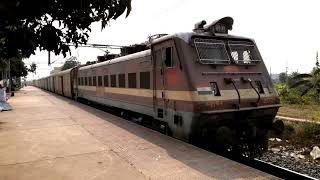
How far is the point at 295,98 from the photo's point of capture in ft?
81.8

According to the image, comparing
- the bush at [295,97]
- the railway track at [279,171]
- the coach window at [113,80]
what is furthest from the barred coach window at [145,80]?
the bush at [295,97]

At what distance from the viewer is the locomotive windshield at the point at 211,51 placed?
29.1 ft

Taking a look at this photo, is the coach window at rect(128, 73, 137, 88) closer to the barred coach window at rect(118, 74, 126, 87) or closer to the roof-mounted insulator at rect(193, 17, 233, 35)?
the barred coach window at rect(118, 74, 126, 87)

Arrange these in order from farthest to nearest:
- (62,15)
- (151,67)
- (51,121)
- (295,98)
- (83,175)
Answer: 1. (295,98)
2. (51,121)
3. (151,67)
4. (83,175)
5. (62,15)

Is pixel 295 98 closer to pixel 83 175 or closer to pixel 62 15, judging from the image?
pixel 83 175

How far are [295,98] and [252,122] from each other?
17472 millimetres

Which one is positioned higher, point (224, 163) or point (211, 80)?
point (211, 80)

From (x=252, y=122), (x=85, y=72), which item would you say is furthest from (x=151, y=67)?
(x=85, y=72)

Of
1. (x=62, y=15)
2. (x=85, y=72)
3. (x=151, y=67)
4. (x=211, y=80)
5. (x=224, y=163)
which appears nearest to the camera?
(x=62, y=15)

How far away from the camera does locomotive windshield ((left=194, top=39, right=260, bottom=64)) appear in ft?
29.3

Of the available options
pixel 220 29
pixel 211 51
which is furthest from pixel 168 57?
pixel 220 29

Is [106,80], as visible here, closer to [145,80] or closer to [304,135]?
[145,80]

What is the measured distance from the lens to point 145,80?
1122 cm

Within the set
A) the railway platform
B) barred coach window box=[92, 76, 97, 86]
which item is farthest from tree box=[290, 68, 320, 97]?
barred coach window box=[92, 76, 97, 86]
